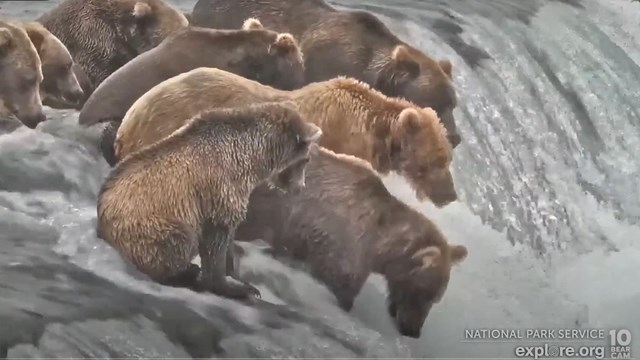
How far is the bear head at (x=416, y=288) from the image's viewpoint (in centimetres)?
152

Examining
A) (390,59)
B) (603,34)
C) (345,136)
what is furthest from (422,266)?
(603,34)

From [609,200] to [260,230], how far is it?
0.76m

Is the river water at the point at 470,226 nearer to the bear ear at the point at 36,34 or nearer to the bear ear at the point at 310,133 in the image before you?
the bear ear at the point at 36,34

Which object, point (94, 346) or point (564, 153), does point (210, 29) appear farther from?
point (564, 153)

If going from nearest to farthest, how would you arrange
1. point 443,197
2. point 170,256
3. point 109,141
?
point 170,256
point 109,141
point 443,197

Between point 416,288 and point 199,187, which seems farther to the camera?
point 416,288

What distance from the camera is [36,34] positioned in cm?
158

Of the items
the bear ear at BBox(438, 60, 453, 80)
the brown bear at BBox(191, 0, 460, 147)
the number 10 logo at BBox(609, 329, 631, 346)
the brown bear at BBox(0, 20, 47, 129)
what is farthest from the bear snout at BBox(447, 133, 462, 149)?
the brown bear at BBox(0, 20, 47, 129)

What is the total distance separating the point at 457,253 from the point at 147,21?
2.42ft

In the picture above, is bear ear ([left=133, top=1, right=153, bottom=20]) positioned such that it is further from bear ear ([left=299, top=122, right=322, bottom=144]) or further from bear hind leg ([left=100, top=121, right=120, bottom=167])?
bear ear ([left=299, top=122, right=322, bottom=144])

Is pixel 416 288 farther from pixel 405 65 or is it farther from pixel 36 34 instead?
pixel 36 34

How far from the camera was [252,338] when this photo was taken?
4.82ft

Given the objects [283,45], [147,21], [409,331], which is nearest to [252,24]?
[283,45]

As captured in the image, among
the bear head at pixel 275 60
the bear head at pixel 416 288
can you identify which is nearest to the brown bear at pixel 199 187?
the bear head at pixel 275 60
